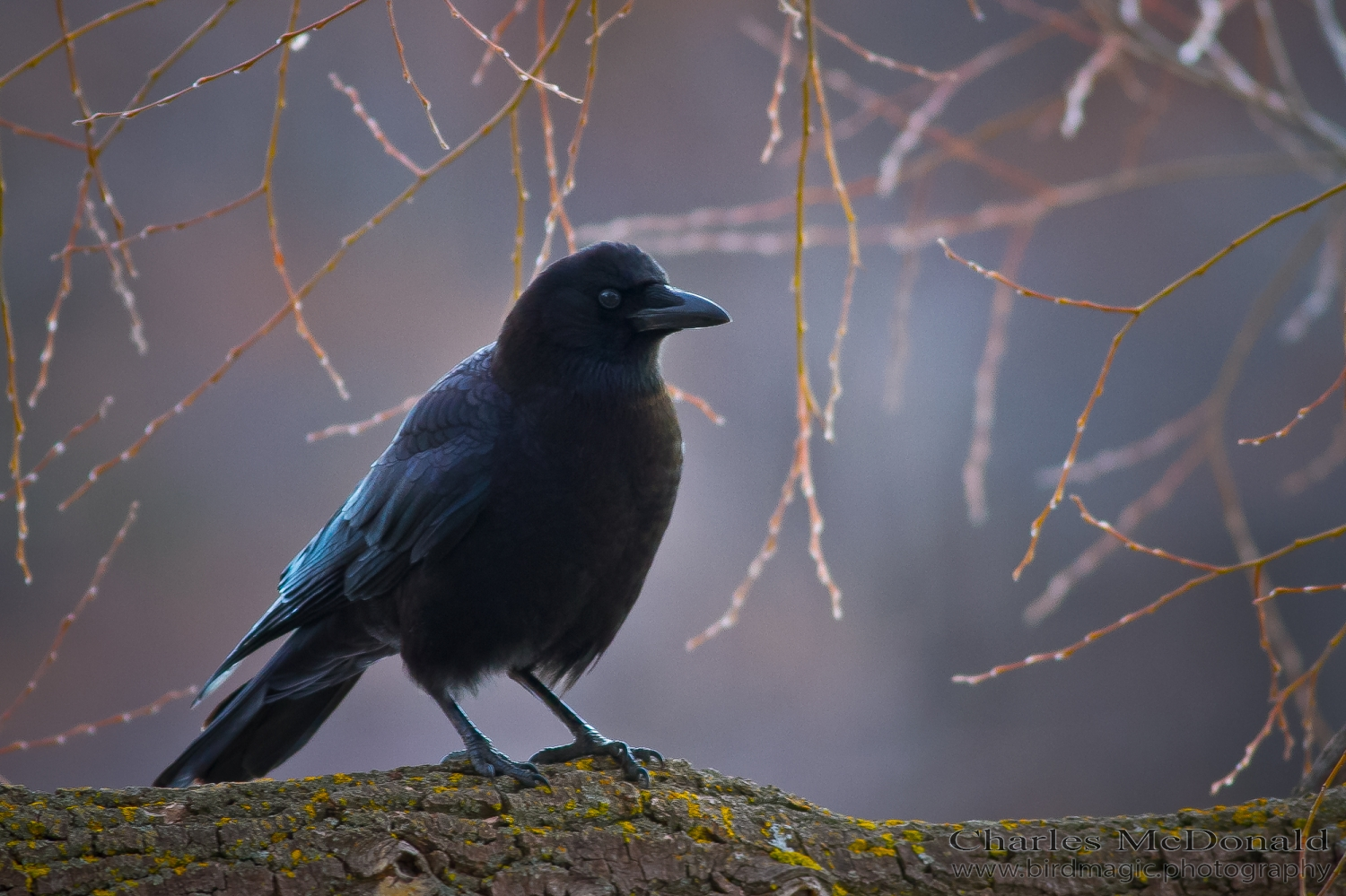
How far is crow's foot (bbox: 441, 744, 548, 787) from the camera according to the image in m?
1.61

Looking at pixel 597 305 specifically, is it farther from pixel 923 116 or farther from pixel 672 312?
pixel 923 116

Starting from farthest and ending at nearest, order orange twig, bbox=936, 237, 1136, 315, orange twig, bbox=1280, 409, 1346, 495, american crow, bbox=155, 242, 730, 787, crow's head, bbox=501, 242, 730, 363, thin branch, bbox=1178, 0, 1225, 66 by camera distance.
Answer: orange twig, bbox=1280, 409, 1346, 495 < crow's head, bbox=501, 242, 730, 363 < american crow, bbox=155, 242, 730, 787 < thin branch, bbox=1178, 0, 1225, 66 < orange twig, bbox=936, 237, 1136, 315

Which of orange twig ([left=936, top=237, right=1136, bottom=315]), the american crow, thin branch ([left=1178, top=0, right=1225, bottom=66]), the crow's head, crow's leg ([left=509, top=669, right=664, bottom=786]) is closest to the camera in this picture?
orange twig ([left=936, top=237, right=1136, bottom=315])

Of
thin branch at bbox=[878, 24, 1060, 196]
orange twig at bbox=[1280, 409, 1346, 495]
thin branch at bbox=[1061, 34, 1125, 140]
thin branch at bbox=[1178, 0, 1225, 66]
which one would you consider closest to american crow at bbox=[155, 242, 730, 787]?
thin branch at bbox=[878, 24, 1060, 196]

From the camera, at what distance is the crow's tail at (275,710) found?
82.2 inches

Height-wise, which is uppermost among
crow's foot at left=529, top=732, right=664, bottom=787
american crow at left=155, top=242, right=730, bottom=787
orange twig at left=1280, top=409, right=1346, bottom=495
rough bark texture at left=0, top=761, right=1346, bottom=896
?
orange twig at left=1280, top=409, right=1346, bottom=495

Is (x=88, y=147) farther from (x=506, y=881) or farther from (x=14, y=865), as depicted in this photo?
(x=506, y=881)

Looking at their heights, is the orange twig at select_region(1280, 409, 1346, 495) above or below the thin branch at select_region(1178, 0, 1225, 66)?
above

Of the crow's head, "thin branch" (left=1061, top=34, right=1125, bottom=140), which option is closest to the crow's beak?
the crow's head

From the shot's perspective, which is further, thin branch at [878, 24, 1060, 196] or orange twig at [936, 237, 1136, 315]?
thin branch at [878, 24, 1060, 196]

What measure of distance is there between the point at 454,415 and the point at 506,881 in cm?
96

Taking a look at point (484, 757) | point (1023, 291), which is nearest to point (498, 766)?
point (484, 757)

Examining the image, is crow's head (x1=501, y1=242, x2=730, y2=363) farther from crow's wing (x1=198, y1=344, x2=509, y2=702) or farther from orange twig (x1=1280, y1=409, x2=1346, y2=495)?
orange twig (x1=1280, y1=409, x2=1346, y2=495)

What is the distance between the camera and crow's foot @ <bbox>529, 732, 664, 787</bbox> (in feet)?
5.54
